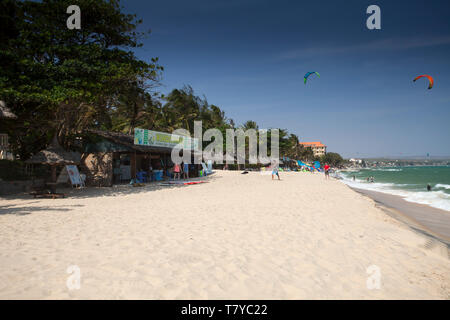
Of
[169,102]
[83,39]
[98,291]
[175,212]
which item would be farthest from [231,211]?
[169,102]

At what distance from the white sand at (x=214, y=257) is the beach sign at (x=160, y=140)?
10184 mm

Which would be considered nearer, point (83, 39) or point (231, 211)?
point (231, 211)

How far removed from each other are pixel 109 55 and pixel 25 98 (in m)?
4.88

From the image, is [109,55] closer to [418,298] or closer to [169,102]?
[418,298]

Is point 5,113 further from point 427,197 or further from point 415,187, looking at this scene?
point 415,187

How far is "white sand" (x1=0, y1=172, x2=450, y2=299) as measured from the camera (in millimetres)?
2912

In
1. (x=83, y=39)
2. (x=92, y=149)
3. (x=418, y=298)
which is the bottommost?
(x=418, y=298)

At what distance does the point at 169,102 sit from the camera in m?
40.1

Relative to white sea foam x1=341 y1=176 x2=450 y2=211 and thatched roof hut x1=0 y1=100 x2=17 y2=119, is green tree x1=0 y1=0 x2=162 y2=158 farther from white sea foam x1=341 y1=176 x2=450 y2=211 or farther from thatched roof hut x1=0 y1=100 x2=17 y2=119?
white sea foam x1=341 y1=176 x2=450 y2=211

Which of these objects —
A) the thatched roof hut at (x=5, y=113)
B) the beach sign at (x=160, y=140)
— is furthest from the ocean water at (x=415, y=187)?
the thatched roof hut at (x=5, y=113)

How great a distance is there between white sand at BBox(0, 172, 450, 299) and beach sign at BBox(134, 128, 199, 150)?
1018 cm

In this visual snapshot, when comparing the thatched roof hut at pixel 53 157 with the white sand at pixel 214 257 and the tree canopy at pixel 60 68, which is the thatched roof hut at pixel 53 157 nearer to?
the tree canopy at pixel 60 68

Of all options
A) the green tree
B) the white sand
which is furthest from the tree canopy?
the white sand
